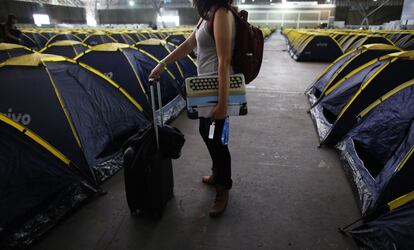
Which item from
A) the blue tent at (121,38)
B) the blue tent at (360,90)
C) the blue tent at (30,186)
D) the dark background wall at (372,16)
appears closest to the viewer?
the blue tent at (30,186)

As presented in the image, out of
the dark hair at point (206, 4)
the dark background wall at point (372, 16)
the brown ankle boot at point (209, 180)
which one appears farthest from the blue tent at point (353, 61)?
the dark background wall at point (372, 16)

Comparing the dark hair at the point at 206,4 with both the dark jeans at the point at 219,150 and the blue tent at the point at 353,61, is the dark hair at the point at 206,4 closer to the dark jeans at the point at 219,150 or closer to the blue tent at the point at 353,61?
the dark jeans at the point at 219,150

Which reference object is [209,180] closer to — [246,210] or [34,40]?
[246,210]

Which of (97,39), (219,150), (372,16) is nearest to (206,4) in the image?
(219,150)

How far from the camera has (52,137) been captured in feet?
9.16

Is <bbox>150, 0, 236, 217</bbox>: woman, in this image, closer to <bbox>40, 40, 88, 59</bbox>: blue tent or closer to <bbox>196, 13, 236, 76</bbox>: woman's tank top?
<bbox>196, 13, 236, 76</bbox>: woman's tank top

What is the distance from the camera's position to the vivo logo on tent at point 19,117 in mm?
2658

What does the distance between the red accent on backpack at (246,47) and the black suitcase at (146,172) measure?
2.46 ft

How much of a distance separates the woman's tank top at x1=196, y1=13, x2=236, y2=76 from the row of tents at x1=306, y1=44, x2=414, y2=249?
1.62 meters

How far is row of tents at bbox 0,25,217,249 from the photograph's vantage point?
7.63 ft

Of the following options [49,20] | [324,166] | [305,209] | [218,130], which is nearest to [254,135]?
[324,166]

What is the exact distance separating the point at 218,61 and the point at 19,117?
6.66ft

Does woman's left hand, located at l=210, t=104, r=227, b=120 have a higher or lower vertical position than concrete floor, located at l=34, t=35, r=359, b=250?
higher

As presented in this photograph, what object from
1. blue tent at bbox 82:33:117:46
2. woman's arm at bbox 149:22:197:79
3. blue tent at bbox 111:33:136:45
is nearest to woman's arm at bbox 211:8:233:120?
woman's arm at bbox 149:22:197:79
